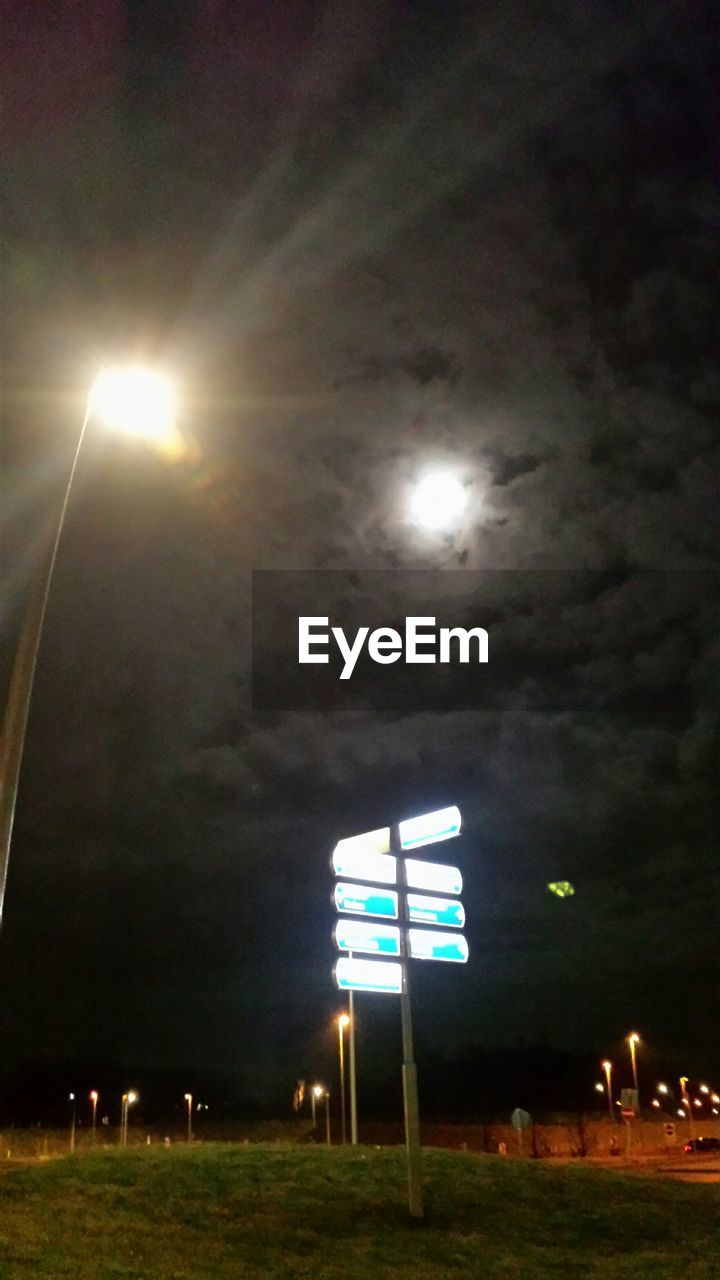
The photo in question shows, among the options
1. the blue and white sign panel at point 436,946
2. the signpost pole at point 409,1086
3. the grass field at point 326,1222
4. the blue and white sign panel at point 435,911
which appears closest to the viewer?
the grass field at point 326,1222

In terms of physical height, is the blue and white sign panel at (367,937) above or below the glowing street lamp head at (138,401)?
below

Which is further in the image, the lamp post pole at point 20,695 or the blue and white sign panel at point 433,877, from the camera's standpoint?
the blue and white sign panel at point 433,877

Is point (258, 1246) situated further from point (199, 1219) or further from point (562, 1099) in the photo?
point (562, 1099)

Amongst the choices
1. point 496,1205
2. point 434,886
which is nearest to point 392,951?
point 434,886

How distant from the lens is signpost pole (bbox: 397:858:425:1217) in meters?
14.6

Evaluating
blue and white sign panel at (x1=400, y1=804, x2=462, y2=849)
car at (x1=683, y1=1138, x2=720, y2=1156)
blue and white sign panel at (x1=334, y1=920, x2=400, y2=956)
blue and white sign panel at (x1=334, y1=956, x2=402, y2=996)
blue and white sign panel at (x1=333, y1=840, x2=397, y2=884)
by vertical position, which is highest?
blue and white sign panel at (x1=400, y1=804, x2=462, y2=849)

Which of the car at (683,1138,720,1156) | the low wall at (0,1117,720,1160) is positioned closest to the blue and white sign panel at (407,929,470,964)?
the low wall at (0,1117,720,1160)

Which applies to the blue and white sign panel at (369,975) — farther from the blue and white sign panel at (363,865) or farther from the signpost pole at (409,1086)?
the blue and white sign panel at (363,865)

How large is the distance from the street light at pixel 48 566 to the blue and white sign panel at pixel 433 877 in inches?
349

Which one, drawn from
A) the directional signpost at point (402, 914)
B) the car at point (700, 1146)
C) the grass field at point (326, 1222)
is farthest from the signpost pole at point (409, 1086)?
the car at point (700, 1146)

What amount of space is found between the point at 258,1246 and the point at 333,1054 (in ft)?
268

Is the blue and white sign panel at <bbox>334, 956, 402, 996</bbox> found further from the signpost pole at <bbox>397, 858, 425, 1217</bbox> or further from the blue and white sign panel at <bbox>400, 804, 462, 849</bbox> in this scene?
the blue and white sign panel at <bbox>400, 804, 462, 849</bbox>

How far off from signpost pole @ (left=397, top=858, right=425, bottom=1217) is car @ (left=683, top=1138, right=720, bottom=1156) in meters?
44.7

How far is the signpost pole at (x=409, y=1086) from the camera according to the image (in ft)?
47.9
